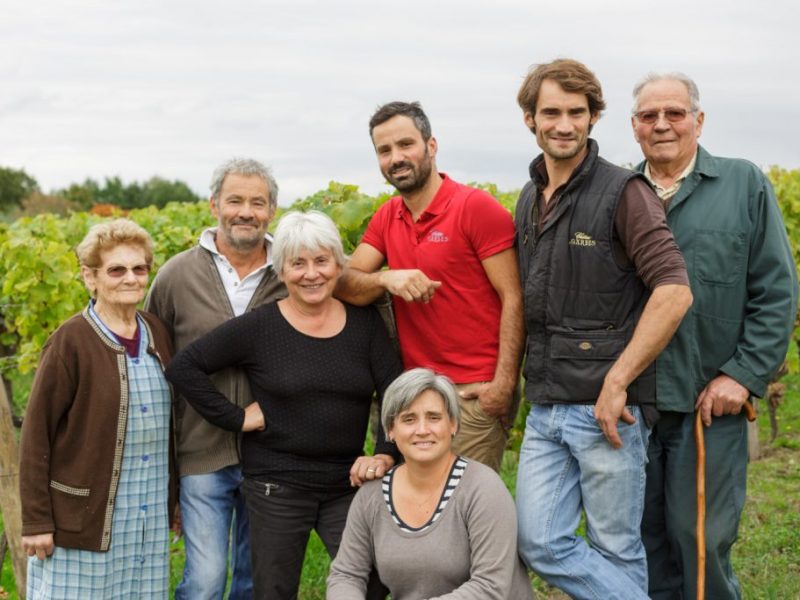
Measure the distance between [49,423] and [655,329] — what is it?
2.20 m

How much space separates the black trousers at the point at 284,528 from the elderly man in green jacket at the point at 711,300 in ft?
4.15

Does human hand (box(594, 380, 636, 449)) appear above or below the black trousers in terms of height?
above

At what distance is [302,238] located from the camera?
3.71m

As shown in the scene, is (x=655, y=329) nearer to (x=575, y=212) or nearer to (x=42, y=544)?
(x=575, y=212)

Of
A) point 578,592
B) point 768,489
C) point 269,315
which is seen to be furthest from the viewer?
point 768,489

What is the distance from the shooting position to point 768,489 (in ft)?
24.3

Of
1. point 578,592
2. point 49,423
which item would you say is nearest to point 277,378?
point 49,423

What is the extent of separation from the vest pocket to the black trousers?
0.96 meters

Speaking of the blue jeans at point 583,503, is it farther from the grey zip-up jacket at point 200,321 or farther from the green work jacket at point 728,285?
the grey zip-up jacket at point 200,321

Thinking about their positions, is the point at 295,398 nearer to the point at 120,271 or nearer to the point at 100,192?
the point at 120,271

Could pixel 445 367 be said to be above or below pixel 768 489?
above

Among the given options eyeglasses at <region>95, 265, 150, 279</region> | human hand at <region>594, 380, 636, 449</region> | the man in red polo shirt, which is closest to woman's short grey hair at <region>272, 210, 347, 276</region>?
the man in red polo shirt

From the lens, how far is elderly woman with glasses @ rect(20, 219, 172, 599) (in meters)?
3.64

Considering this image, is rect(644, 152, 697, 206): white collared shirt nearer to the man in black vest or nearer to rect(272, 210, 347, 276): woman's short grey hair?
the man in black vest
